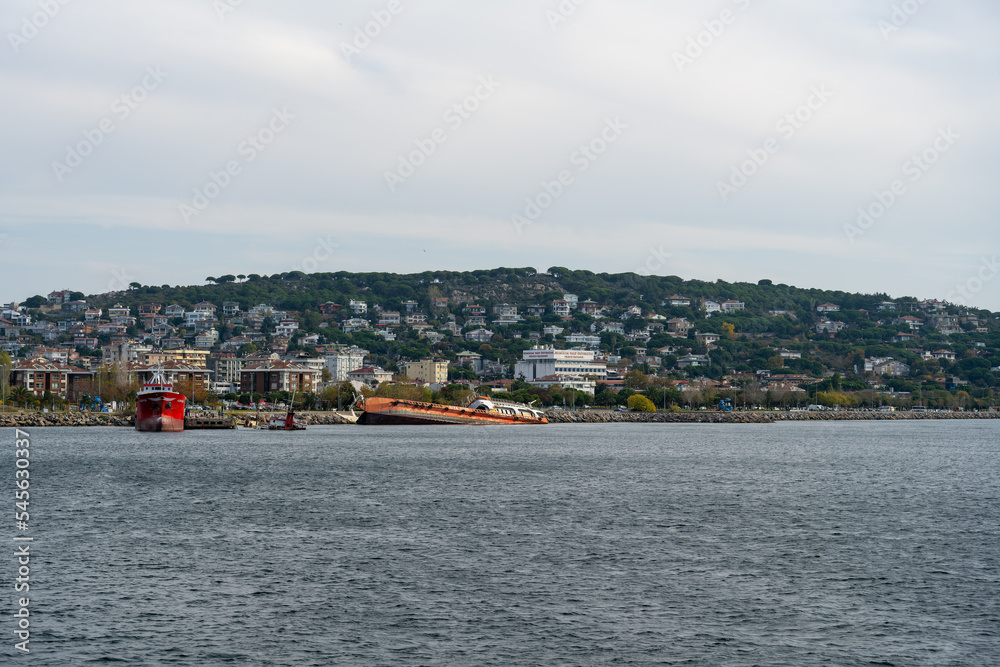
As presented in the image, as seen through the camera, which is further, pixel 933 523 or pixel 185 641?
pixel 933 523

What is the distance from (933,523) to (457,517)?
12.9 m

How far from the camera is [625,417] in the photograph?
134625mm

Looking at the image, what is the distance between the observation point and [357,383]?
17125 cm

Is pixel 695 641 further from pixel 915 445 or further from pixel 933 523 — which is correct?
pixel 915 445

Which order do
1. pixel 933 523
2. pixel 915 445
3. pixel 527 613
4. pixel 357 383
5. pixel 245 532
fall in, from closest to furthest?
pixel 527 613, pixel 245 532, pixel 933 523, pixel 915 445, pixel 357 383

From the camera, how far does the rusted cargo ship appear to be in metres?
107

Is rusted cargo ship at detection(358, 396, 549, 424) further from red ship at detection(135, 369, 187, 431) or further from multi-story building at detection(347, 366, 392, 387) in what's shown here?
multi-story building at detection(347, 366, 392, 387)

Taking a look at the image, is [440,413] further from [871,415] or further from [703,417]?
[871,415]

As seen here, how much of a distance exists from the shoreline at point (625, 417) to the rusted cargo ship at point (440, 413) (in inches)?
224

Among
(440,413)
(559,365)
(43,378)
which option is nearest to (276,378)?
(43,378)

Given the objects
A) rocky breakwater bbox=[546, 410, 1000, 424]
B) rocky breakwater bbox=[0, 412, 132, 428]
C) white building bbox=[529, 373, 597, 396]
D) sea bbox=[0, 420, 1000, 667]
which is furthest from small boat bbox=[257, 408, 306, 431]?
white building bbox=[529, 373, 597, 396]

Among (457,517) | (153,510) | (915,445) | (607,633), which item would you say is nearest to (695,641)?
(607,633)

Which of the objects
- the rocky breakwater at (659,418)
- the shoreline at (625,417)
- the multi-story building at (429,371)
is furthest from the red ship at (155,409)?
the multi-story building at (429,371)

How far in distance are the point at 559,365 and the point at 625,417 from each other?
45985 mm
